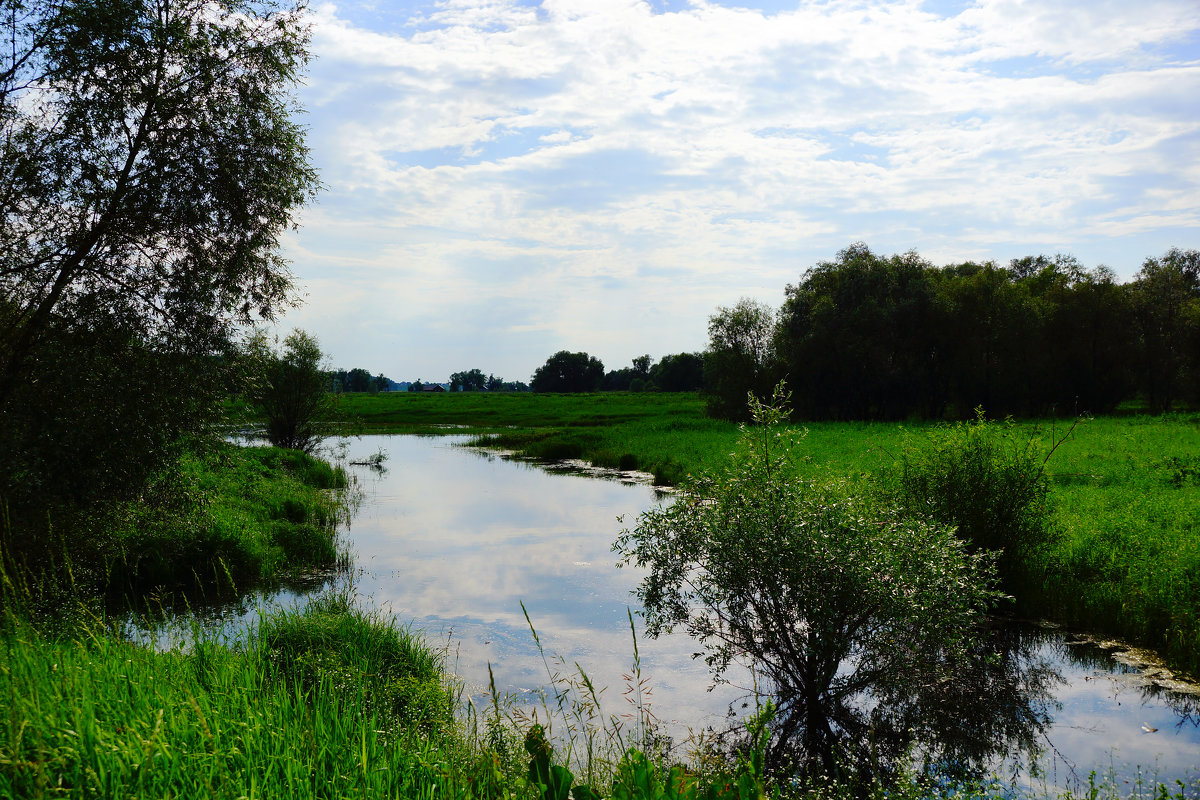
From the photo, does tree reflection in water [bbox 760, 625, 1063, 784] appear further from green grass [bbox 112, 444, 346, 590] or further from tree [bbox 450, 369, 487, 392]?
tree [bbox 450, 369, 487, 392]

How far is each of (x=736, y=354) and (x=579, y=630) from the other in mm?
41358

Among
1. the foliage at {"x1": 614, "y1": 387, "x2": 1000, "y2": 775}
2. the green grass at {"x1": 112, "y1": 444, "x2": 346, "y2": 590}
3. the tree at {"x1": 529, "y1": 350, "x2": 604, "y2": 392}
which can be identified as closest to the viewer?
the foliage at {"x1": 614, "y1": 387, "x2": 1000, "y2": 775}

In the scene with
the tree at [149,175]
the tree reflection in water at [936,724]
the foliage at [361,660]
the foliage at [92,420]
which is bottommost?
the tree reflection in water at [936,724]

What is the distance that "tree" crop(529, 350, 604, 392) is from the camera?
4889 inches

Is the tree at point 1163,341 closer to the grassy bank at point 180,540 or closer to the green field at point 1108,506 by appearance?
the green field at point 1108,506

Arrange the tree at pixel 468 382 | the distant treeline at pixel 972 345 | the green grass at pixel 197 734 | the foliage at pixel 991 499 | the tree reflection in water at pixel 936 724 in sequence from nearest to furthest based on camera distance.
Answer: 1. the green grass at pixel 197 734
2. the tree reflection in water at pixel 936 724
3. the foliage at pixel 991 499
4. the distant treeline at pixel 972 345
5. the tree at pixel 468 382

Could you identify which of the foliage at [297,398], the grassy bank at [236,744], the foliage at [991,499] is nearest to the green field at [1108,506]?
the foliage at [991,499]

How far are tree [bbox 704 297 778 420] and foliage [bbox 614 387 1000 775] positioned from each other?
41.7 m

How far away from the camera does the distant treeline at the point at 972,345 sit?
145ft

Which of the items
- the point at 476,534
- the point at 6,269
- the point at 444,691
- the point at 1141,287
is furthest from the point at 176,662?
the point at 1141,287

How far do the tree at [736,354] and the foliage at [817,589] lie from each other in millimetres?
41716

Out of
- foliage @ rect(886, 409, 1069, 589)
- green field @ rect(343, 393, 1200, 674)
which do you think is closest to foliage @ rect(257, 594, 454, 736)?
green field @ rect(343, 393, 1200, 674)

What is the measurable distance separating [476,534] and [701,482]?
11.6 metres

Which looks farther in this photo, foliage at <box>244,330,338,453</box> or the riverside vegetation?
foliage at <box>244,330,338,453</box>
